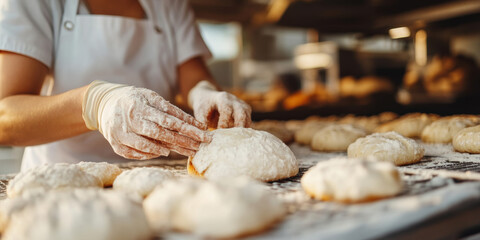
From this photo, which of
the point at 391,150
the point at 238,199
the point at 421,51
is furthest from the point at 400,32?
the point at 238,199

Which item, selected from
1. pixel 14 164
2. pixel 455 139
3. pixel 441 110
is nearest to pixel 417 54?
pixel 441 110

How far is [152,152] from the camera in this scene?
5.04 ft

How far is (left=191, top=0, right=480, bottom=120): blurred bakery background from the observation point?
371cm

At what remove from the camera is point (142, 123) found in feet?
4.81

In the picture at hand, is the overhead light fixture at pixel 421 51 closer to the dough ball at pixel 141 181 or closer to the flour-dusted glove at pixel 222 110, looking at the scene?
the flour-dusted glove at pixel 222 110

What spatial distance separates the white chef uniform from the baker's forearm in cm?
29

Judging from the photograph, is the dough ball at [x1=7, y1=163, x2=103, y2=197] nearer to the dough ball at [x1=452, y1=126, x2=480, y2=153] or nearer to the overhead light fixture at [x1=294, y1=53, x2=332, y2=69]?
the dough ball at [x1=452, y1=126, x2=480, y2=153]

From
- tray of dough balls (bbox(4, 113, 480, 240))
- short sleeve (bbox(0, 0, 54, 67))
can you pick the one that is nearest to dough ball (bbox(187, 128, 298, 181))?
tray of dough balls (bbox(4, 113, 480, 240))

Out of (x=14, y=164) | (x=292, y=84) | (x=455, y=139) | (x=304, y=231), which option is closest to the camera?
(x=304, y=231)

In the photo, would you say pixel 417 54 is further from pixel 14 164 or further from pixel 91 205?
pixel 14 164

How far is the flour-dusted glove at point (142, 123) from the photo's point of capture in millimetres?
1467

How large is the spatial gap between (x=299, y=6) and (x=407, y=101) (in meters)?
2.15

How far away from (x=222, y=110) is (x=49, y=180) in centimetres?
82

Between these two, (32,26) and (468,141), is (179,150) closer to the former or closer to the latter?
(32,26)
